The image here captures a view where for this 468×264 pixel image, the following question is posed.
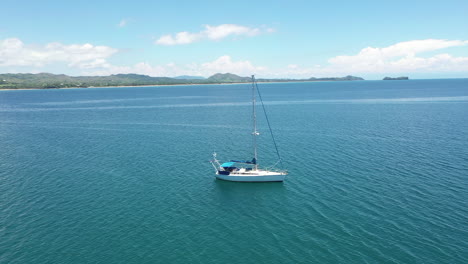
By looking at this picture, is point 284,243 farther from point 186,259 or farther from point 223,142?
point 223,142

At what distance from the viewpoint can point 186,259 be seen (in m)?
31.4

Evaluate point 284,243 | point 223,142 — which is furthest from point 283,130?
point 284,243

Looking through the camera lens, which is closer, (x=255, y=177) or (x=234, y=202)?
(x=234, y=202)

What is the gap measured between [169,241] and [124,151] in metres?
45.5

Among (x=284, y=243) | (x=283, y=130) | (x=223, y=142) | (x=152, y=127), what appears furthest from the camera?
(x=152, y=127)

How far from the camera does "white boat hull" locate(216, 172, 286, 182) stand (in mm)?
52250

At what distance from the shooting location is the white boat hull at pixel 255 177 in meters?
52.2

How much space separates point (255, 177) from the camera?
5338cm

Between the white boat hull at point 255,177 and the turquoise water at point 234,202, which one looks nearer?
the turquoise water at point 234,202

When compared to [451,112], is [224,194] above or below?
below

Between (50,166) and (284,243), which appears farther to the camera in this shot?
(50,166)

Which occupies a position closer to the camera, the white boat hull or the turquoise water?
the turquoise water

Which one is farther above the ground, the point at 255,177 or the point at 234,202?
the point at 255,177

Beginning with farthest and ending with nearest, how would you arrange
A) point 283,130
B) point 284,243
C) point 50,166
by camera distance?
point 283,130, point 50,166, point 284,243
